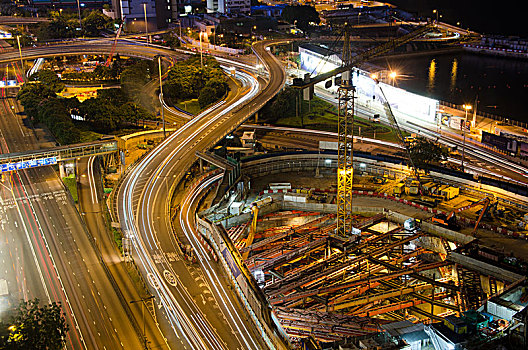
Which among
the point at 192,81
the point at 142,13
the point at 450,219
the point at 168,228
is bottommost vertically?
the point at 168,228

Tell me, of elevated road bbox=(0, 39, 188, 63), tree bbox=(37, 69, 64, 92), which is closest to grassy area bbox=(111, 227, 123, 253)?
tree bbox=(37, 69, 64, 92)

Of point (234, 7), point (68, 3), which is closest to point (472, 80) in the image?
point (234, 7)

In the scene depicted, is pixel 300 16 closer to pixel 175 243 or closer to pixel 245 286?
pixel 175 243

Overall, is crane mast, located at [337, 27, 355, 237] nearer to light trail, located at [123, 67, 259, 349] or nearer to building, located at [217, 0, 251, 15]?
light trail, located at [123, 67, 259, 349]

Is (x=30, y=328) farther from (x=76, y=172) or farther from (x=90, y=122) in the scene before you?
(x=90, y=122)

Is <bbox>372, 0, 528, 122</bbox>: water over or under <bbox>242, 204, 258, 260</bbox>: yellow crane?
A: over

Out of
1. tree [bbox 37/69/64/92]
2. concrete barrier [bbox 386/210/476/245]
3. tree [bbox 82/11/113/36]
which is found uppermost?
tree [bbox 82/11/113/36]
